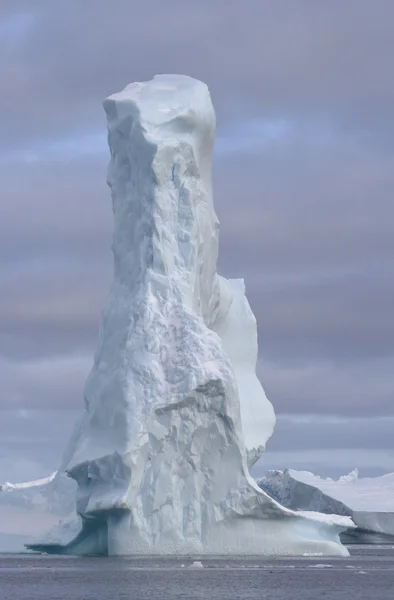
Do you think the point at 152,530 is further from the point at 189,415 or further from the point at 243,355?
the point at 243,355

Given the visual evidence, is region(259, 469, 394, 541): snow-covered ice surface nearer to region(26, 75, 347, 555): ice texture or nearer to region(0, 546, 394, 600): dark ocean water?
region(0, 546, 394, 600): dark ocean water

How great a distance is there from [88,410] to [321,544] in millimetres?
7109

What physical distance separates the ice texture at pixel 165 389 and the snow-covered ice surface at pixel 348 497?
517 inches

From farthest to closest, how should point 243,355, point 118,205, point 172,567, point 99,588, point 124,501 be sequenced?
1. point 243,355
2. point 118,205
3. point 172,567
4. point 124,501
5. point 99,588

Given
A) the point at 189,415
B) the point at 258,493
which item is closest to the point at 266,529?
the point at 258,493

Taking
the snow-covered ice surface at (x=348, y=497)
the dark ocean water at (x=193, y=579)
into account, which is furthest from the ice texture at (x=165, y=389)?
the snow-covered ice surface at (x=348, y=497)

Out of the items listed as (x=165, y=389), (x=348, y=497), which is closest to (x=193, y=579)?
(x=165, y=389)

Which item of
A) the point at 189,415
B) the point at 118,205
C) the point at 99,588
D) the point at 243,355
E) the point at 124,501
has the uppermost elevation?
the point at 118,205

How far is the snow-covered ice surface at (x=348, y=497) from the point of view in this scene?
179 ft

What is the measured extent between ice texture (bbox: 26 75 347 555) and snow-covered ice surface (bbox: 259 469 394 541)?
43.1 ft

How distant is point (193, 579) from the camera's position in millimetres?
34125

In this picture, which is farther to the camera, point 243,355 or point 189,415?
point 243,355

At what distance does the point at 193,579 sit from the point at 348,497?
21796mm

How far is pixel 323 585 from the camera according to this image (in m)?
34.2
